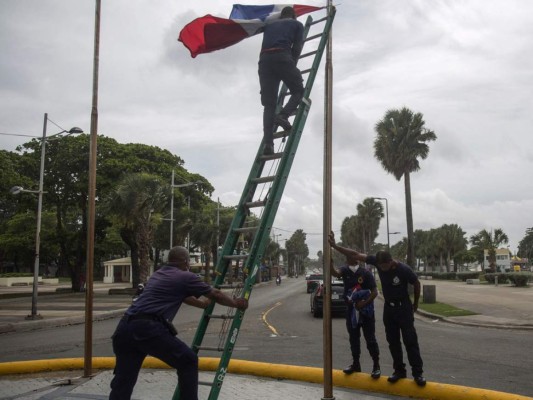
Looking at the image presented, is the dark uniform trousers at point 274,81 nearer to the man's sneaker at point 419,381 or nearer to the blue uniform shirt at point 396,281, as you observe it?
the blue uniform shirt at point 396,281

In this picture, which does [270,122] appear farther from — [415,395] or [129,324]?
[415,395]

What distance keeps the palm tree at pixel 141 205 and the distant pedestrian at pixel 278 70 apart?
28.6 meters

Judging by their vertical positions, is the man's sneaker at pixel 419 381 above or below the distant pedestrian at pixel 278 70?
below

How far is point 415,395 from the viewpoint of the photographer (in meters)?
6.20

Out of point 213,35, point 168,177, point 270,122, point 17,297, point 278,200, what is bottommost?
point 17,297

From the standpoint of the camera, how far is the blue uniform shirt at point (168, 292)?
15.2 feet

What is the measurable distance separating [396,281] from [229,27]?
→ 12.0 feet

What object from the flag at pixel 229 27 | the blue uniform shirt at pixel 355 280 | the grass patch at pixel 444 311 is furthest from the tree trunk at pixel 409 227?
the flag at pixel 229 27

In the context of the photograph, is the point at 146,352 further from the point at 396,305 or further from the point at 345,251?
the point at 396,305

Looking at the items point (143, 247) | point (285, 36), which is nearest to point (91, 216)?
point (285, 36)

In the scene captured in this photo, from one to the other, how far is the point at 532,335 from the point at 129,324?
13070 millimetres

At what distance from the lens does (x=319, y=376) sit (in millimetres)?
6938

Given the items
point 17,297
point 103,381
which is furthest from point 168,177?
point 103,381

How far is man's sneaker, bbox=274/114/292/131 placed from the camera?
5965 millimetres
